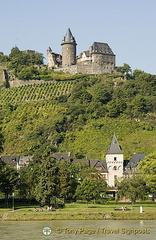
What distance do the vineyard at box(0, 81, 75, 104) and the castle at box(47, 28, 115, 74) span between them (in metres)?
8.67

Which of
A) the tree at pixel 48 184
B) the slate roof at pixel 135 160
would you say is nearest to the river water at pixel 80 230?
the tree at pixel 48 184

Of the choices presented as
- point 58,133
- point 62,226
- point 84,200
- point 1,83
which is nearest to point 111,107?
point 58,133

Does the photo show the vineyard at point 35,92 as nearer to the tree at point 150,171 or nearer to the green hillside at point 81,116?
the green hillside at point 81,116

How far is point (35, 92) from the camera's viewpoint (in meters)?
138

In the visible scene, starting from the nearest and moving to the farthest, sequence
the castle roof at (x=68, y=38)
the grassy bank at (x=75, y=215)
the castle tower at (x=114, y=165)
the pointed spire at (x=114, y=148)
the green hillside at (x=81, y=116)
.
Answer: the grassy bank at (x=75, y=215), the castle tower at (x=114, y=165), the pointed spire at (x=114, y=148), the green hillside at (x=81, y=116), the castle roof at (x=68, y=38)

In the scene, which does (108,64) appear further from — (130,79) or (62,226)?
(62,226)

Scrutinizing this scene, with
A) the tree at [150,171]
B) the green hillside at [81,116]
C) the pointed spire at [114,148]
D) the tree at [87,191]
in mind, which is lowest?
the tree at [87,191]

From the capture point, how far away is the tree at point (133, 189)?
220ft

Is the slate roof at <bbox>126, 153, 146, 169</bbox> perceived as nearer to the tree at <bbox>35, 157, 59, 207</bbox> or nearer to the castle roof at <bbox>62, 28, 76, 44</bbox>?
the tree at <bbox>35, 157, 59, 207</bbox>

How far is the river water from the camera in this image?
1768 inches

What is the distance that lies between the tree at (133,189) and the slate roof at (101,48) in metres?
85.2

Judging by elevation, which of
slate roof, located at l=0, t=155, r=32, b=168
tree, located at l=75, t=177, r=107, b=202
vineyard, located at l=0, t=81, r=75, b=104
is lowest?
tree, located at l=75, t=177, r=107, b=202

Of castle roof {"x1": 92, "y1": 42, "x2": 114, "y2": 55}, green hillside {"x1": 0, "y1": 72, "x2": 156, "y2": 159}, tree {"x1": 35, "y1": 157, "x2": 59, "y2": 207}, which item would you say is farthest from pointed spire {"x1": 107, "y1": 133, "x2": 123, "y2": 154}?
castle roof {"x1": 92, "y1": 42, "x2": 114, "y2": 55}

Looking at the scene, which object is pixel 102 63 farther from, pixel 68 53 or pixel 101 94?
pixel 101 94
